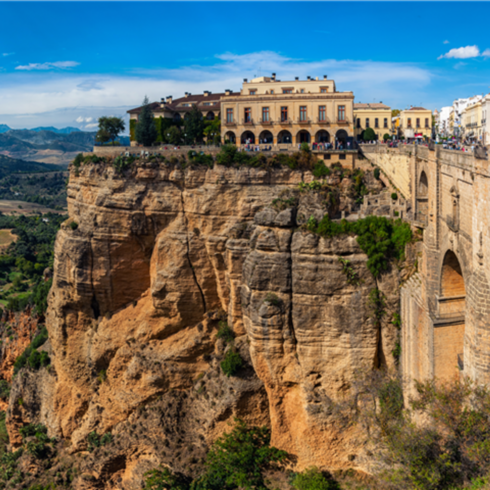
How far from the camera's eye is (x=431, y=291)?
85.1 feet

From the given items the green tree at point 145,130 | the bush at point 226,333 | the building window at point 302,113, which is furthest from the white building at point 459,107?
the bush at point 226,333

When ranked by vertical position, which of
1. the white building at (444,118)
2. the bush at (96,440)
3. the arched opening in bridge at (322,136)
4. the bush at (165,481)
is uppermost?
the white building at (444,118)

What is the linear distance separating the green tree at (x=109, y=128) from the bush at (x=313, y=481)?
29.2 m

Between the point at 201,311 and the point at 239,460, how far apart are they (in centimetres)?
1028

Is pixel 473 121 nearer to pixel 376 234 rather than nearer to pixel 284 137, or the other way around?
pixel 284 137

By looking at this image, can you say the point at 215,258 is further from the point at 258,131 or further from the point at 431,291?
the point at 431,291

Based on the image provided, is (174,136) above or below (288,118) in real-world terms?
below

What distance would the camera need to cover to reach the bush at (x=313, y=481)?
2856 centimetres

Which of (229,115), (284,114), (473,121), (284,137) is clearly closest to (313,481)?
(284,137)

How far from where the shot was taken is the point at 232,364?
1340 inches

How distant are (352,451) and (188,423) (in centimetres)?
1038

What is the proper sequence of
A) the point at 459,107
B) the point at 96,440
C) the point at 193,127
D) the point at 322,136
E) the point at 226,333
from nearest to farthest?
the point at 226,333, the point at 96,440, the point at 322,136, the point at 193,127, the point at 459,107

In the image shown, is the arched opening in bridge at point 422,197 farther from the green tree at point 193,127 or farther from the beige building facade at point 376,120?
the beige building facade at point 376,120

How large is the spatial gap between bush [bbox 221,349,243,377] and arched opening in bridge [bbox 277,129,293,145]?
16308 millimetres
